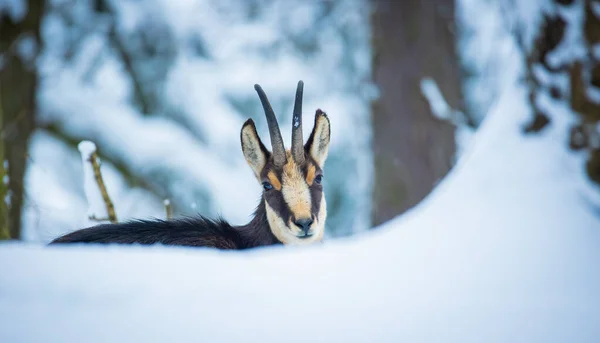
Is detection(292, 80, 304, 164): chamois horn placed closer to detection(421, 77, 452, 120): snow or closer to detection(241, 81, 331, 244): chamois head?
detection(241, 81, 331, 244): chamois head

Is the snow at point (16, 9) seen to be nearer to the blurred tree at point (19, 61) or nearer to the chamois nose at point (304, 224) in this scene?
the blurred tree at point (19, 61)

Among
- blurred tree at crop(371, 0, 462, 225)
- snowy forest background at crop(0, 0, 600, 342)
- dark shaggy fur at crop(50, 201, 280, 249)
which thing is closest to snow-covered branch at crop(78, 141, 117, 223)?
snowy forest background at crop(0, 0, 600, 342)

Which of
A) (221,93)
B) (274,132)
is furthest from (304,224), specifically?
(221,93)

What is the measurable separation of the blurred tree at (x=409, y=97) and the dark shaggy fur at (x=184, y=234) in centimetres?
337

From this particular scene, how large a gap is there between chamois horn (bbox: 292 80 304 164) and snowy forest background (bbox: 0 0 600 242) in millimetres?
2168

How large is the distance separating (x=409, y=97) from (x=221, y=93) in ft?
14.7

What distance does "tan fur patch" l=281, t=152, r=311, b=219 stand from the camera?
460 cm

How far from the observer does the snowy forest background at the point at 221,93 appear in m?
8.08

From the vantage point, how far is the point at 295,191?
15.6 ft

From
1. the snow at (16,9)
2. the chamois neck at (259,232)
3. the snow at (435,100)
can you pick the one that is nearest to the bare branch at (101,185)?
the chamois neck at (259,232)

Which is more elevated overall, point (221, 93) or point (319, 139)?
point (221, 93)

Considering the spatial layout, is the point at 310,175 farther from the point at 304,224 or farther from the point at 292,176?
the point at 304,224

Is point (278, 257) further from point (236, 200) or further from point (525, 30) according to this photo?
point (236, 200)

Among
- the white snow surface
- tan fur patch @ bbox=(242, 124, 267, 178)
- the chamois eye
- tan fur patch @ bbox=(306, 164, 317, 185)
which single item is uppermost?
tan fur patch @ bbox=(242, 124, 267, 178)
